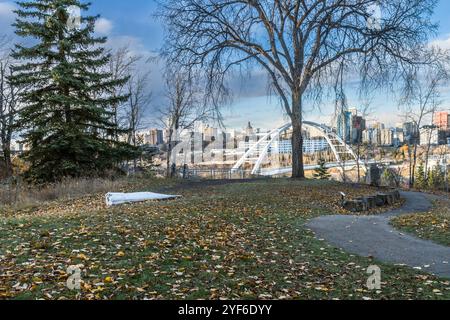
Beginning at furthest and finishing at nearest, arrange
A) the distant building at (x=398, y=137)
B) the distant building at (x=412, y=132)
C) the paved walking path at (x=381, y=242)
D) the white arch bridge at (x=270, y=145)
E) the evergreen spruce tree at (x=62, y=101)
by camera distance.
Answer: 1. the distant building at (x=398, y=137)
2. the white arch bridge at (x=270, y=145)
3. the distant building at (x=412, y=132)
4. the evergreen spruce tree at (x=62, y=101)
5. the paved walking path at (x=381, y=242)

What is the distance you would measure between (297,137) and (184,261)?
16970mm

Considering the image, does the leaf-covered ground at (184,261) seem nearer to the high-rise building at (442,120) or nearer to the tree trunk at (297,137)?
the tree trunk at (297,137)

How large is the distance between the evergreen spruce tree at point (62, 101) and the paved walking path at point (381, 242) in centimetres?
1522

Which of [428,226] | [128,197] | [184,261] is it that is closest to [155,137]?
[128,197]


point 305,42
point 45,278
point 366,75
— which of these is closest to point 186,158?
point 305,42

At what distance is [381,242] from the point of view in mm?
8508

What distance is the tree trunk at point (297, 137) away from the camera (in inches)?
849

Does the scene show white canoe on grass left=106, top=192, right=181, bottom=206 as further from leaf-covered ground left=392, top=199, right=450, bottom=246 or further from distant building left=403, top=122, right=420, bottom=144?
distant building left=403, top=122, right=420, bottom=144

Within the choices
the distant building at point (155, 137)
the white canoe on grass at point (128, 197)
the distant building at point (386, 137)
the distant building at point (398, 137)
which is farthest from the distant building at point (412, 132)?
the white canoe on grass at point (128, 197)

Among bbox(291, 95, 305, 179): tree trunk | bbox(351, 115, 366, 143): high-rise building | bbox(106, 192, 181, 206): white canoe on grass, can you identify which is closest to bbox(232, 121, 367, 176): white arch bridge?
bbox(351, 115, 366, 143): high-rise building

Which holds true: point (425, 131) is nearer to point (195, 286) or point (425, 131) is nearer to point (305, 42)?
point (305, 42)

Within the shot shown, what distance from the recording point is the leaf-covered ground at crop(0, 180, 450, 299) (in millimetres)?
4867

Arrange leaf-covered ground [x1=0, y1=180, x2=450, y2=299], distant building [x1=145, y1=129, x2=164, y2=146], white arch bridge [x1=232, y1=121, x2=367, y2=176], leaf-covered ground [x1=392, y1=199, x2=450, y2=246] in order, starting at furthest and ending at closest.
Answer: white arch bridge [x1=232, y1=121, x2=367, y2=176] → distant building [x1=145, y1=129, x2=164, y2=146] → leaf-covered ground [x1=392, y1=199, x2=450, y2=246] → leaf-covered ground [x1=0, y1=180, x2=450, y2=299]

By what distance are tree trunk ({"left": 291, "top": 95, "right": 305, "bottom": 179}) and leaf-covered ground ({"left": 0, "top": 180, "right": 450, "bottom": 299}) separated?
39.0 feet
